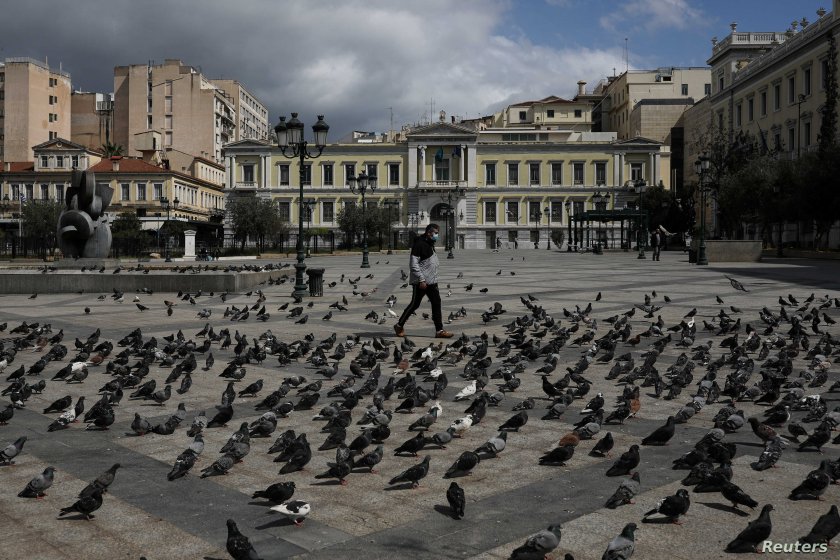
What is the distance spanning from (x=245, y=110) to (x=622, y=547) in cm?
11559

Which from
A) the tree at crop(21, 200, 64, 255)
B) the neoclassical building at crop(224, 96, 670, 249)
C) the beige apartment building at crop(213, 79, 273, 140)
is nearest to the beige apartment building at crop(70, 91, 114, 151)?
the beige apartment building at crop(213, 79, 273, 140)

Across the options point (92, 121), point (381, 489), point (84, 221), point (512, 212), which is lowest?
point (381, 489)

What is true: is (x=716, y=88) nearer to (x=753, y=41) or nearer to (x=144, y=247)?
(x=753, y=41)

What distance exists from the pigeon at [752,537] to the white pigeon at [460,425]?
2485 mm

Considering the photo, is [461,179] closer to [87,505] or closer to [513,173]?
[513,173]

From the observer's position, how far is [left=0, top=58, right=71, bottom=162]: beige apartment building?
86.4 m

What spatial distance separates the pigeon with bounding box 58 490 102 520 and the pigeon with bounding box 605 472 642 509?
2792 mm

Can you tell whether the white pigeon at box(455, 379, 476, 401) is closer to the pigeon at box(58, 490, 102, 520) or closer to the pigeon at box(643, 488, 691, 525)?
the pigeon at box(643, 488, 691, 525)

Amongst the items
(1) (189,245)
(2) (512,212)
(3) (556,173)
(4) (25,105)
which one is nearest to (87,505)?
(1) (189,245)

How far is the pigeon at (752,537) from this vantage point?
381cm

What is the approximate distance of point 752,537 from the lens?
3811 millimetres

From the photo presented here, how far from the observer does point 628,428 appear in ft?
20.7

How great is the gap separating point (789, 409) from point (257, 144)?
277ft

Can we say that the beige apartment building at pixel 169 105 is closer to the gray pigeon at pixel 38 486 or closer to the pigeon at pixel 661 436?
the gray pigeon at pixel 38 486
